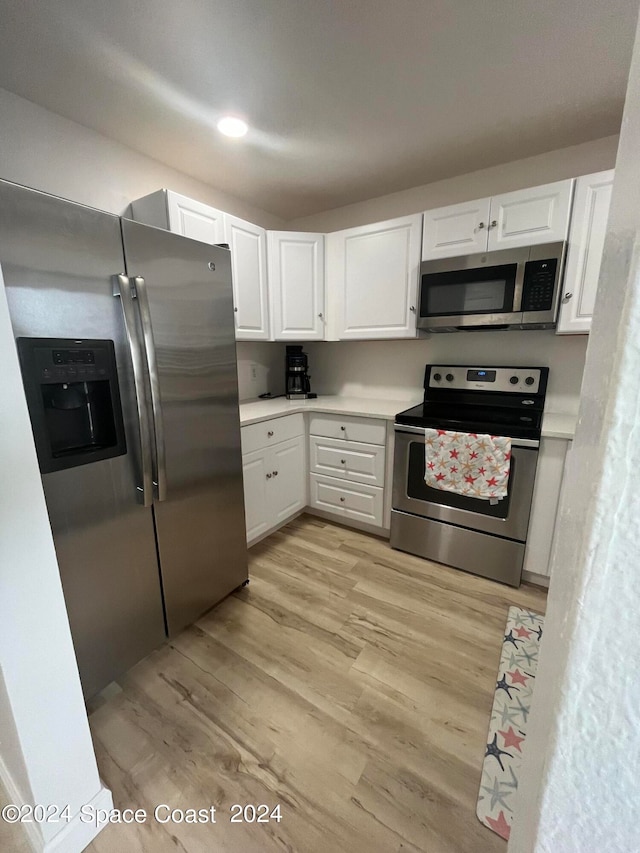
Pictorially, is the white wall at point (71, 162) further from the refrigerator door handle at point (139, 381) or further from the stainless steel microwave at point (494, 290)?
the stainless steel microwave at point (494, 290)

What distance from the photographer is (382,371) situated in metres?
2.85

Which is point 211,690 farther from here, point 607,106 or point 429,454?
point 607,106

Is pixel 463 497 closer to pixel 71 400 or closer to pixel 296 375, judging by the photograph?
pixel 296 375

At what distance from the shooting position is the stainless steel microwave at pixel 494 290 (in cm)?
186

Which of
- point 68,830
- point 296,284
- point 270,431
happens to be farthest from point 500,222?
point 68,830

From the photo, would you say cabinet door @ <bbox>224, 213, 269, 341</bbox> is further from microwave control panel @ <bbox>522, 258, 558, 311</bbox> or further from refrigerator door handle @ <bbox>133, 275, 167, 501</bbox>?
microwave control panel @ <bbox>522, 258, 558, 311</bbox>

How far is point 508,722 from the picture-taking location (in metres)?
1.28

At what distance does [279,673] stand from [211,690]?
0.28 metres

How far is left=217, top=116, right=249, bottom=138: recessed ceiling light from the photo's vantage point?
5.58ft

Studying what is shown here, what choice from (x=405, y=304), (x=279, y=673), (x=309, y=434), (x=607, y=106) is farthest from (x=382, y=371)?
(x=279, y=673)

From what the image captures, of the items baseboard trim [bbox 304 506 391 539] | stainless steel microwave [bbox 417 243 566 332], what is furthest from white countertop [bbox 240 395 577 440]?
baseboard trim [bbox 304 506 391 539]

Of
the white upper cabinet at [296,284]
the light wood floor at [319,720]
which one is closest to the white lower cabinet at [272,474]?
the light wood floor at [319,720]

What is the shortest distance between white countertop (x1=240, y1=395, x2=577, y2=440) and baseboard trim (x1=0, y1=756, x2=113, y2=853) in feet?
4.95

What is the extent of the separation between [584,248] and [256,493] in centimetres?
226
